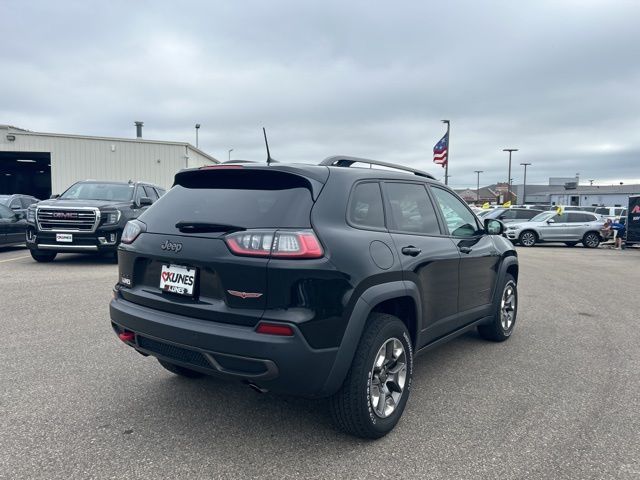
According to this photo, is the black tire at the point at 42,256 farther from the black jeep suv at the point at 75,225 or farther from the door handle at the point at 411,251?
the door handle at the point at 411,251

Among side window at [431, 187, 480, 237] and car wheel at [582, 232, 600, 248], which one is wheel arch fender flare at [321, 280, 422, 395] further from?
car wheel at [582, 232, 600, 248]

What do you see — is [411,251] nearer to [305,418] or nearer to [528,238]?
[305,418]

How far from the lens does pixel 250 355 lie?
8.53 ft

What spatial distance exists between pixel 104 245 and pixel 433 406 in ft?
26.7

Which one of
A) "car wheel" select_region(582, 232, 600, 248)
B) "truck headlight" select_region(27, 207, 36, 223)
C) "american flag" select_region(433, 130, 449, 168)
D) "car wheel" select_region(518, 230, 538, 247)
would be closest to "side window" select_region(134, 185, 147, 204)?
"truck headlight" select_region(27, 207, 36, 223)

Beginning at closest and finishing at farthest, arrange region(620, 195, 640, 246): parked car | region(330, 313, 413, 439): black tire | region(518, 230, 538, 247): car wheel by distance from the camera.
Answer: region(330, 313, 413, 439): black tire < region(620, 195, 640, 246): parked car < region(518, 230, 538, 247): car wheel

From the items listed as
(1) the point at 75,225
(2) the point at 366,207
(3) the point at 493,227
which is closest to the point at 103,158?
(1) the point at 75,225

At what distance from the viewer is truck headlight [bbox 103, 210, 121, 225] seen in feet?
32.2

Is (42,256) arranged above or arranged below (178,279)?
below

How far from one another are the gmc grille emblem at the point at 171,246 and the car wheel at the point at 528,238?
66.5 ft

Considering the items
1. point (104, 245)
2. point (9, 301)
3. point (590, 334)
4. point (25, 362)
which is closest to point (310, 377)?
point (25, 362)

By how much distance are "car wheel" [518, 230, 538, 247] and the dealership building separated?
18.8m

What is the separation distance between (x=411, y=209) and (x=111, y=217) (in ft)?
25.8

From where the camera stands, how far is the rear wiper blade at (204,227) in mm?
2863
